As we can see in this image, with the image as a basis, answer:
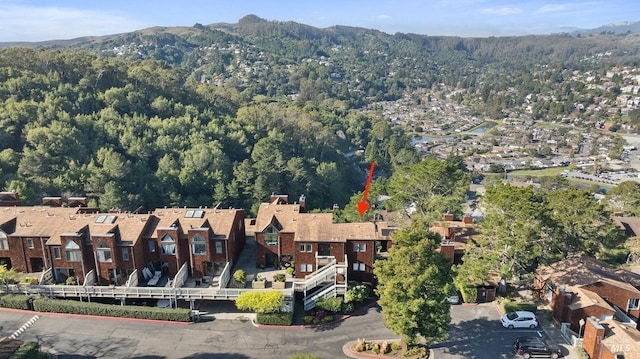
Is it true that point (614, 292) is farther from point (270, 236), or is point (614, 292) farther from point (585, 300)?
point (270, 236)

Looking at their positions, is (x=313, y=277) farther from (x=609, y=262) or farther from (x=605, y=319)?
(x=609, y=262)

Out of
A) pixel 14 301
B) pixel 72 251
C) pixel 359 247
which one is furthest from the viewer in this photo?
pixel 359 247

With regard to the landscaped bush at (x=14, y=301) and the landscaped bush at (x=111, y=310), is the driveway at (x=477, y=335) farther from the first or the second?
the landscaped bush at (x=14, y=301)

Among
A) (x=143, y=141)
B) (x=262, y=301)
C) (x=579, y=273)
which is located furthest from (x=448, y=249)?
(x=143, y=141)

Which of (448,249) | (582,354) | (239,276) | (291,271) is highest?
(448,249)

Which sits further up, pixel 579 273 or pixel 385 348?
pixel 579 273

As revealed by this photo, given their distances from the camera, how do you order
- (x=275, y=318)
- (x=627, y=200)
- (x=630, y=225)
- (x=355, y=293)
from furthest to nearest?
1. (x=627, y=200)
2. (x=630, y=225)
3. (x=355, y=293)
4. (x=275, y=318)

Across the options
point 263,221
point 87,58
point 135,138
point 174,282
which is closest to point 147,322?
Result: point 174,282

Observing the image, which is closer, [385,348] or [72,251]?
[385,348]
